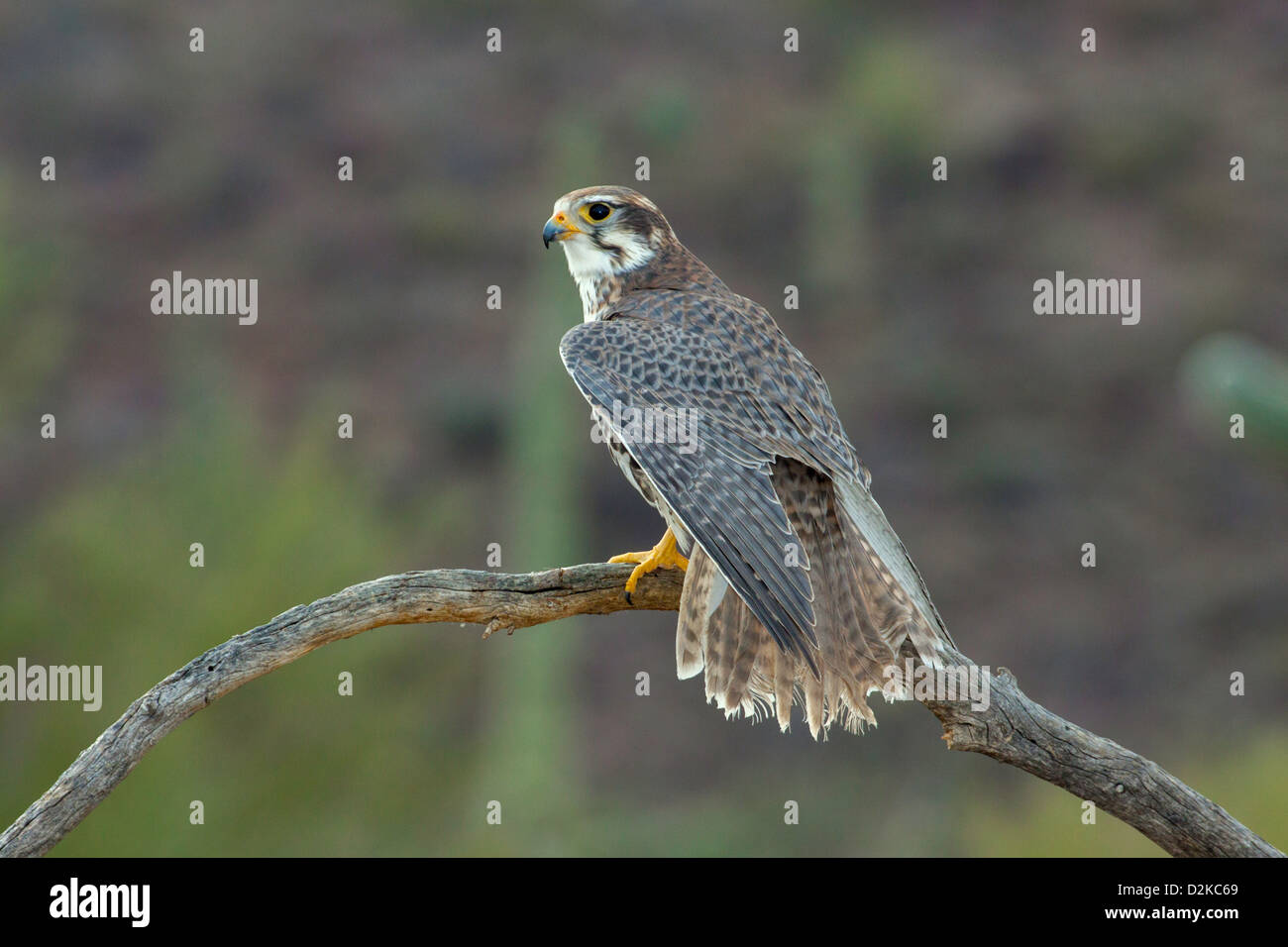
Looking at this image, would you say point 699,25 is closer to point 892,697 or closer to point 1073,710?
point 1073,710

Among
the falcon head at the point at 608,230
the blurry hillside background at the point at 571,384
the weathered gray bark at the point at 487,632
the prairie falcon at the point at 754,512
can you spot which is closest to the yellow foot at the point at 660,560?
the prairie falcon at the point at 754,512

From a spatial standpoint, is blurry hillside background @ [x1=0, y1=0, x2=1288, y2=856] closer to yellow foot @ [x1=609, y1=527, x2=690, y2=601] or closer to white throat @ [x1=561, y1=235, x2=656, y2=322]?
white throat @ [x1=561, y1=235, x2=656, y2=322]

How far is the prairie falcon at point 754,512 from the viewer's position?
511cm

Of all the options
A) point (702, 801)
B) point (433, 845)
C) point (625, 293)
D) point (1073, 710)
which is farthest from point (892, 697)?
point (1073, 710)

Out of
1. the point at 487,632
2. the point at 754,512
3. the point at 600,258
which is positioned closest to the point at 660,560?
the point at 754,512

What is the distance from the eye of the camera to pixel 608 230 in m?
6.66

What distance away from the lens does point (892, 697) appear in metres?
5.00

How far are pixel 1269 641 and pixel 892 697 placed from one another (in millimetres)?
21445

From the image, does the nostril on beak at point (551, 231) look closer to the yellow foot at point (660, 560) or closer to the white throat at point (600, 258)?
the white throat at point (600, 258)

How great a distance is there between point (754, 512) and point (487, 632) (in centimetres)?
100

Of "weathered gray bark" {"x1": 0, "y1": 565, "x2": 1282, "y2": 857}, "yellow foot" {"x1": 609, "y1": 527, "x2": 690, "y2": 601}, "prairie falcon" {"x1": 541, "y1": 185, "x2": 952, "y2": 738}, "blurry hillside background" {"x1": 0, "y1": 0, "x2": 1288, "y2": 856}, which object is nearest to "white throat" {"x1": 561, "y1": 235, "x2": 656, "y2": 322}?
"prairie falcon" {"x1": 541, "y1": 185, "x2": 952, "y2": 738}

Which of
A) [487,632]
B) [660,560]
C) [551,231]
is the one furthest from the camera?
[551,231]

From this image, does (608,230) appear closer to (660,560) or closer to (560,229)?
(560,229)

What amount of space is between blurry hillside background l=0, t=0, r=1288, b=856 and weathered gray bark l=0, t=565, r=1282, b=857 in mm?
7180
